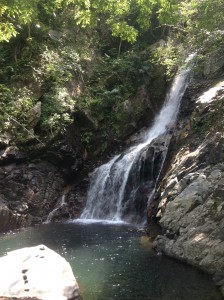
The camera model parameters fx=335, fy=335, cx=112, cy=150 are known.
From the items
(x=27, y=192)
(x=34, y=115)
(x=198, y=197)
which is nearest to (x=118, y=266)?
(x=198, y=197)

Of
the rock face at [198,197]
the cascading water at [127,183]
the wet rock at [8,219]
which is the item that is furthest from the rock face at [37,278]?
the cascading water at [127,183]

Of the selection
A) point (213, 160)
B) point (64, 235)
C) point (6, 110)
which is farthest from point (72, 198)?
point (213, 160)

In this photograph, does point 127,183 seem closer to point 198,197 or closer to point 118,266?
point 198,197

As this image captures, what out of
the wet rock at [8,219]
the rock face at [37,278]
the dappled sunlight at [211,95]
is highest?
the dappled sunlight at [211,95]

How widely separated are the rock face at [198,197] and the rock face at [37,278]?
3385 mm

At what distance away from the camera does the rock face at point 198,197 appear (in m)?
8.83

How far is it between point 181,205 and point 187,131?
4.40m

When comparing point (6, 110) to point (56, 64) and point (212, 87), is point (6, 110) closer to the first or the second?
point (56, 64)

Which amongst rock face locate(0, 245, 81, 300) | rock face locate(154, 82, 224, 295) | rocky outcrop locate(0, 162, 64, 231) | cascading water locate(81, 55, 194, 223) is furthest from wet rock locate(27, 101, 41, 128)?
rock face locate(0, 245, 81, 300)

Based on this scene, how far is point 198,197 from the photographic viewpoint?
10.0 m

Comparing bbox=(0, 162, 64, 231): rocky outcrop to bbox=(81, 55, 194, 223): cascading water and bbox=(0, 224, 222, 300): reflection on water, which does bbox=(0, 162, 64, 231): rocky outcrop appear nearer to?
bbox=(0, 224, 222, 300): reflection on water

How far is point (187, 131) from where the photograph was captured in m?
13.8

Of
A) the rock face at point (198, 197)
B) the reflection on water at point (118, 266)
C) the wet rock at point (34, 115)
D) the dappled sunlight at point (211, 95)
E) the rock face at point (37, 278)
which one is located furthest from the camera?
the wet rock at point (34, 115)

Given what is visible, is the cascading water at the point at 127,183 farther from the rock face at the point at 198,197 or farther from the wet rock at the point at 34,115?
the wet rock at the point at 34,115
